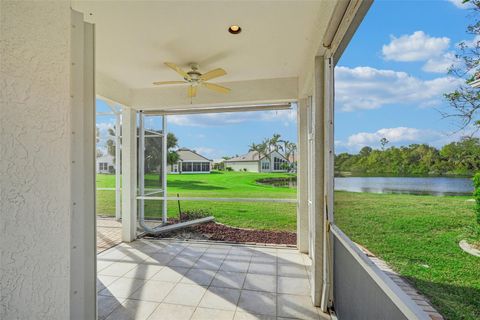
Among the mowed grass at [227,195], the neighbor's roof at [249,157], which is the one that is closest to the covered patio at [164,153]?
the mowed grass at [227,195]

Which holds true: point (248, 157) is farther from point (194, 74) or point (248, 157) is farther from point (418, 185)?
point (418, 185)

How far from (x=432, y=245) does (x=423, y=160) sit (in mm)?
256

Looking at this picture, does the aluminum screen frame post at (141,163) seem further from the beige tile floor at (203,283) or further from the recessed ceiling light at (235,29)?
the recessed ceiling light at (235,29)

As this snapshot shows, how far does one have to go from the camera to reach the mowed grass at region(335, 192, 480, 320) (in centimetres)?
60

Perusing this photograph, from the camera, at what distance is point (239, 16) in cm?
239

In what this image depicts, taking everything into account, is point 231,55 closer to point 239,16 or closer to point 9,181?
point 239,16

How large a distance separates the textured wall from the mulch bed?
12.6 ft

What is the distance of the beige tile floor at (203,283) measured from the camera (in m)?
2.40

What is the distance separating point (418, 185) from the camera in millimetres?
786

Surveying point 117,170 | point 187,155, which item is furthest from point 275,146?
point 117,170

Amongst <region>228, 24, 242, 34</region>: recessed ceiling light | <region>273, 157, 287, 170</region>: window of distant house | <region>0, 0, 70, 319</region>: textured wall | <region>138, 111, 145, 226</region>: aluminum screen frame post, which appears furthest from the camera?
<region>138, 111, 145, 226</region>: aluminum screen frame post

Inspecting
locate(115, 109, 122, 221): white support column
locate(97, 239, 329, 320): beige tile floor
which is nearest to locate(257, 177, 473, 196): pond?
locate(97, 239, 329, 320): beige tile floor

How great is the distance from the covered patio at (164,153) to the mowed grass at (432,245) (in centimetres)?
16

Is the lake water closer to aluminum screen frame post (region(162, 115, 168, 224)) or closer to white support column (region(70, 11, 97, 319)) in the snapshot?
white support column (region(70, 11, 97, 319))
